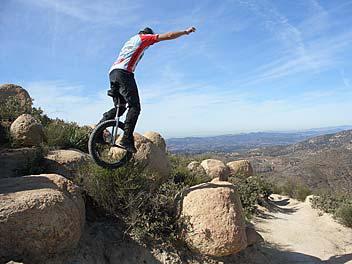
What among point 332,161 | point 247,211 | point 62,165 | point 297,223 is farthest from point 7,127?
point 332,161

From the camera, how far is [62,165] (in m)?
7.99

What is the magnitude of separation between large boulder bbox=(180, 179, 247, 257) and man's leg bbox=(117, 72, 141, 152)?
180cm

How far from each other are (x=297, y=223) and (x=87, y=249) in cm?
950

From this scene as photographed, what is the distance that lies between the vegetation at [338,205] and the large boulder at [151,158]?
7411 millimetres

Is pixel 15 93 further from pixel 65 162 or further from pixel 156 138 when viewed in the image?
pixel 65 162

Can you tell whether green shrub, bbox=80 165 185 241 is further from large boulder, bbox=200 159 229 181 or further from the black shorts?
large boulder, bbox=200 159 229 181

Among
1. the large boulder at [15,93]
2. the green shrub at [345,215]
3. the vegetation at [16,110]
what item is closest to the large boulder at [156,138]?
the vegetation at [16,110]

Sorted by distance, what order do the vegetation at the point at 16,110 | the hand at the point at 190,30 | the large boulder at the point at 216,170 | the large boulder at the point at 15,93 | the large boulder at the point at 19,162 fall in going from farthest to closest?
the large boulder at the point at 216,170 < the large boulder at the point at 15,93 < the vegetation at the point at 16,110 < the large boulder at the point at 19,162 < the hand at the point at 190,30

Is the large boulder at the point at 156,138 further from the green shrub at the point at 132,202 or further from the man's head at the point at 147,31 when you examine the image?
the man's head at the point at 147,31

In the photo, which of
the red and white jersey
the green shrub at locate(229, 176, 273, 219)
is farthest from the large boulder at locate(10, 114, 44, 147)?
the green shrub at locate(229, 176, 273, 219)

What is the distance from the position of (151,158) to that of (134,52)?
294 centimetres

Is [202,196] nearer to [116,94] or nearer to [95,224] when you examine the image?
[95,224]

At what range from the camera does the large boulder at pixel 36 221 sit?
17.3 ft

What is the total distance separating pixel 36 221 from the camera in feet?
17.8
